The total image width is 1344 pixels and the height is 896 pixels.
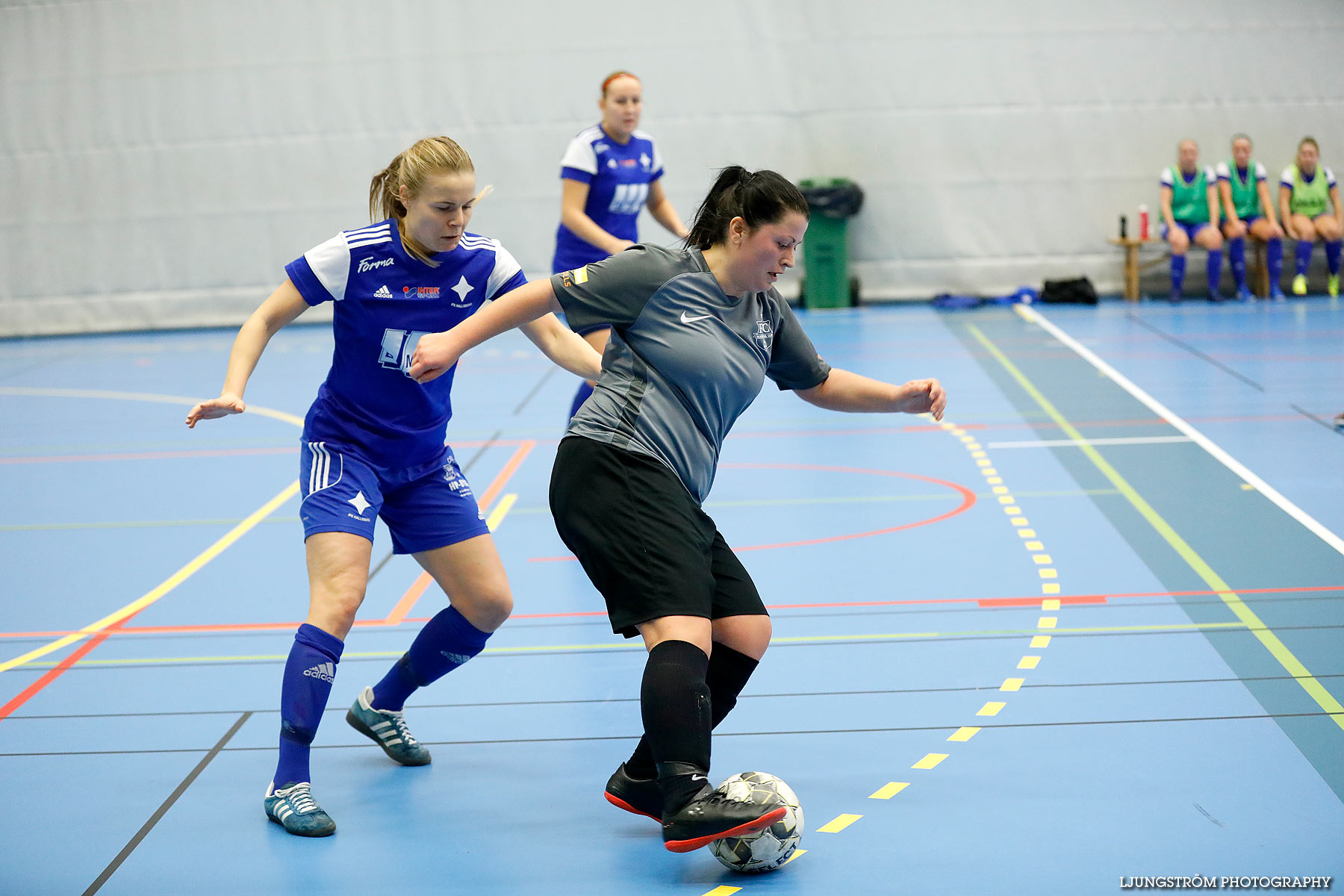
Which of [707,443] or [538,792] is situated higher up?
[707,443]

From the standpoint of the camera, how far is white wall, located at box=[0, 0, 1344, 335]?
14719 millimetres

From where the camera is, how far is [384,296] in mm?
3594

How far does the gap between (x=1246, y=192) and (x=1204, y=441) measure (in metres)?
7.64

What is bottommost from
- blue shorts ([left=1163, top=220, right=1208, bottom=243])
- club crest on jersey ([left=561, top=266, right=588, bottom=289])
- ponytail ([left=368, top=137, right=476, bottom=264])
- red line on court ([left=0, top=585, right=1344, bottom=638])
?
red line on court ([left=0, top=585, right=1344, bottom=638])

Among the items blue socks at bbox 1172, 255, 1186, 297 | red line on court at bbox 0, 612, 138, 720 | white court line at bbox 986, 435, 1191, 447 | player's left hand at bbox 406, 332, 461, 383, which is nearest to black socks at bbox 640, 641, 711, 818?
player's left hand at bbox 406, 332, 461, 383

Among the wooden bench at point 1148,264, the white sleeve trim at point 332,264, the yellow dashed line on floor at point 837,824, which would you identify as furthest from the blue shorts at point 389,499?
the wooden bench at point 1148,264

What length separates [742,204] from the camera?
124 inches

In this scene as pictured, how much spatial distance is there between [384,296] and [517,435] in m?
5.26

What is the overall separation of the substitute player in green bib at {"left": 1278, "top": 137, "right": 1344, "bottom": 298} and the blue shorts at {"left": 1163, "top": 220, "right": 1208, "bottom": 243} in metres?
0.91

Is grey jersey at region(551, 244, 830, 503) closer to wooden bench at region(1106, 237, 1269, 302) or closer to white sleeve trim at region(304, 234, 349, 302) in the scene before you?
white sleeve trim at region(304, 234, 349, 302)

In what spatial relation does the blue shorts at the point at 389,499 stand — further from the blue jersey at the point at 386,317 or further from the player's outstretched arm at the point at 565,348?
the player's outstretched arm at the point at 565,348

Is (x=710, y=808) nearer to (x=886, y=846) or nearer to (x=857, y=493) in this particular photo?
(x=886, y=846)

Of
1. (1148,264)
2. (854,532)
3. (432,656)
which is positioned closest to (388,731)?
(432,656)

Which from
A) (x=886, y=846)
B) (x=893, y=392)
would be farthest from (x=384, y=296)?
(x=886, y=846)
